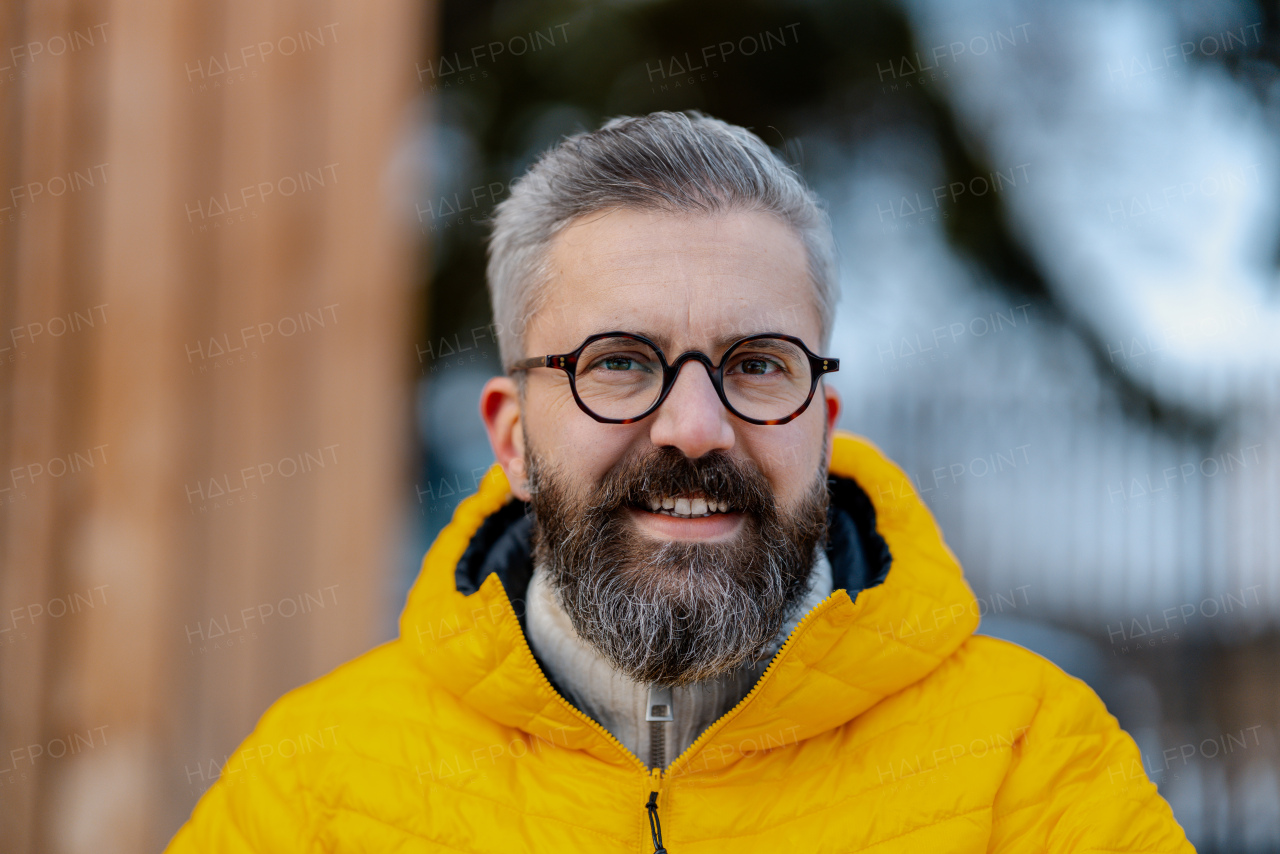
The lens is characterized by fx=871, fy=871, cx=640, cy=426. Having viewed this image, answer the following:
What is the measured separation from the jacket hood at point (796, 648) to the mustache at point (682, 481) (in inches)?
8.7

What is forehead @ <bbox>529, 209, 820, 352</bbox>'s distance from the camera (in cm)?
151

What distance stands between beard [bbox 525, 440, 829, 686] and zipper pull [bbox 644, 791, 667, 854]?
0.19m

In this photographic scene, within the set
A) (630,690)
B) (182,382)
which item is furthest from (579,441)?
(182,382)

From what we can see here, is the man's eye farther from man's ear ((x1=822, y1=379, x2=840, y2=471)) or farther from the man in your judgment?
man's ear ((x1=822, y1=379, x2=840, y2=471))

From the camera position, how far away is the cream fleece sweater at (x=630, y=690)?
1.58 meters

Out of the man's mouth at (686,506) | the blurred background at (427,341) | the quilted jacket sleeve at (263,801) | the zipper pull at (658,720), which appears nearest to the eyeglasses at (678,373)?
the man's mouth at (686,506)

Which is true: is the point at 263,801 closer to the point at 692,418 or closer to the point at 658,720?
the point at 658,720

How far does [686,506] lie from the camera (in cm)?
153

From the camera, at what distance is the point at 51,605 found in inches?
107

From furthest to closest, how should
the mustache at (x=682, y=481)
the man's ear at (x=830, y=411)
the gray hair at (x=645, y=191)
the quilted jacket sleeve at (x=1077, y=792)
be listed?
the man's ear at (x=830, y=411), the gray hair at (x=645, y=191), the mustache at (x=682, y=481), the quilted jacket sleeve at (x=1077, y=792)

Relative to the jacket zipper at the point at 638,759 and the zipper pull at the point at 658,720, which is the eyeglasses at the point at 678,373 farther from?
the zipper pull at the point at 658,720

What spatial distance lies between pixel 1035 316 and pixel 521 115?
99.7 inches

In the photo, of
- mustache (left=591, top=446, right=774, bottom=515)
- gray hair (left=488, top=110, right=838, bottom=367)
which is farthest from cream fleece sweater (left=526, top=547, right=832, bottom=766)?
gray hair (left=488, top=110, right=838, bottom=367)

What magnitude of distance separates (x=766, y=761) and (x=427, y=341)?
275 centimetres
